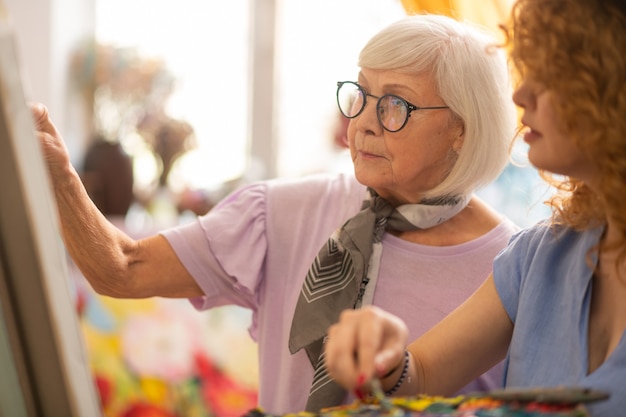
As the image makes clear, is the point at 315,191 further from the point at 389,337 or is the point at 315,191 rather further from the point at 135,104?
the point at 135,104

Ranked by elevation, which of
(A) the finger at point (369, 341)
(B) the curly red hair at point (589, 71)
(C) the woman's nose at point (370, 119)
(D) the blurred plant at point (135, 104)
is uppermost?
(B) the curly red hair at point (589, 71)

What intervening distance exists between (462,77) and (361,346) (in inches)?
30.0

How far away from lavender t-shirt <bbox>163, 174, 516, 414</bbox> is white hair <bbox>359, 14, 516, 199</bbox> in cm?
13

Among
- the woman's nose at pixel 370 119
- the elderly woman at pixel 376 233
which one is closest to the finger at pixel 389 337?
the elderly woman at pixel 376 233

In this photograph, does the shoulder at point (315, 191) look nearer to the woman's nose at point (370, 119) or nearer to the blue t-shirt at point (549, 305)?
the woman's nose at point (370, 119)

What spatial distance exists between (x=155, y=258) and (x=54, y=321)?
0.91 meters

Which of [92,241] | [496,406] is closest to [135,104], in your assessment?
[92,241]

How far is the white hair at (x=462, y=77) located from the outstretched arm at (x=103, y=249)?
0.52 metres

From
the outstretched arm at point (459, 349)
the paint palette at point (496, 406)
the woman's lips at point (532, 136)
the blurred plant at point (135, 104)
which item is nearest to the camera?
the paint palette at point (496, 406)

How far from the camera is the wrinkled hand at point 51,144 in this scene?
1.34 meters

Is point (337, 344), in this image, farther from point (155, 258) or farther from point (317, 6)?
point (317, 6)

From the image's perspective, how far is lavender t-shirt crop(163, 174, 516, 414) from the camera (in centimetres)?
158

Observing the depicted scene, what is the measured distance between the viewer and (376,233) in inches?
63.4

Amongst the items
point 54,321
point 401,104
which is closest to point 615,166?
point 401,104
